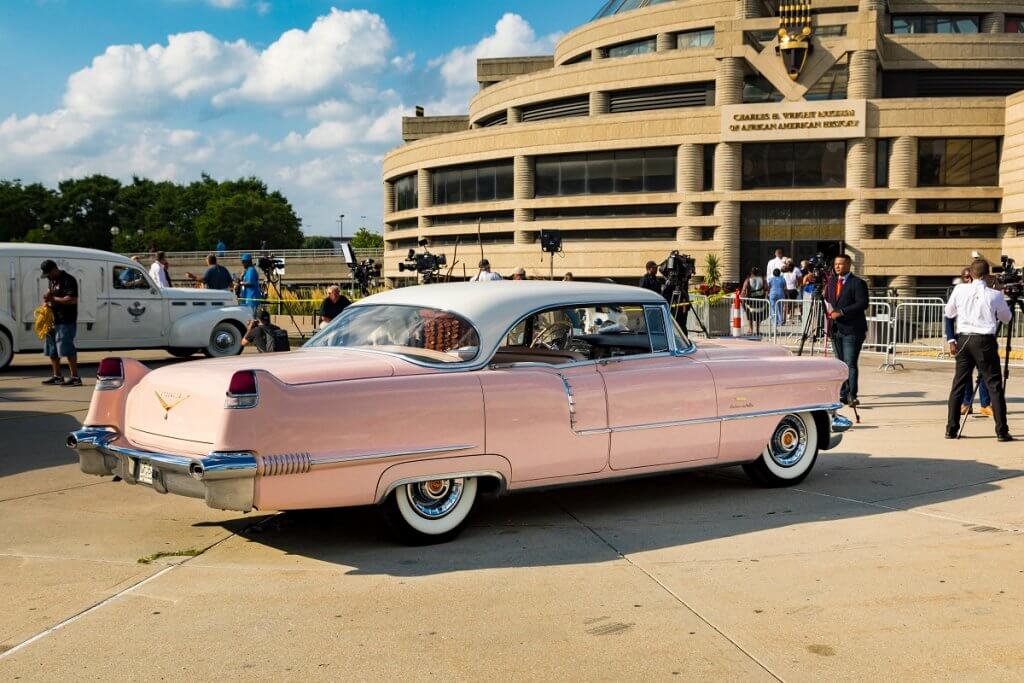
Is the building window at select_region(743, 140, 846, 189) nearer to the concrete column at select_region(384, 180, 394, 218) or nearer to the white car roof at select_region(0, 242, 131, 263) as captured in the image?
the concrete column at select_region(384, 180, 394, 218)

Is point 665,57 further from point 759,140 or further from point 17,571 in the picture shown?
point 17,571

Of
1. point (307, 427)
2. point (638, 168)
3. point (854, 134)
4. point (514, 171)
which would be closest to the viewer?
point (307, 427)

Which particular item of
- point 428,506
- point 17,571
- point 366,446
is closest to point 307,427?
point 366,446

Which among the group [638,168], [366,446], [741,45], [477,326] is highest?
[741,45]

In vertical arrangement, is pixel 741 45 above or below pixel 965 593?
above

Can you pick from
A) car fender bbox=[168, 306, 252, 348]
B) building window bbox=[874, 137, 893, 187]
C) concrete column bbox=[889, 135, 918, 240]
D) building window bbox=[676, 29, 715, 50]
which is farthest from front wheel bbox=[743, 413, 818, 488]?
building window bbox=[676, 29, 715, 50]

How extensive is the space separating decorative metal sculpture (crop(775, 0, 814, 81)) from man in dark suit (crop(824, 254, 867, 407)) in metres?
31.9

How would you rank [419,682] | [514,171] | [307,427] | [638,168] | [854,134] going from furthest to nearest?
[514,171] < [638,168] < [854,134] < [307,427] < [419,682]

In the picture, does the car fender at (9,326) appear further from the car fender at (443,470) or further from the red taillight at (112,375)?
the car fender at (443,470)

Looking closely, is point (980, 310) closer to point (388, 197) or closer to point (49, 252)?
point (49, 252)

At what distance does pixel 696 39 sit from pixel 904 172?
11582mm

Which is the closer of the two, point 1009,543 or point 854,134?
Result: point 1009,543

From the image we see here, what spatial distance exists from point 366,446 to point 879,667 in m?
2.97

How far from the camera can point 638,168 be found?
151ft
